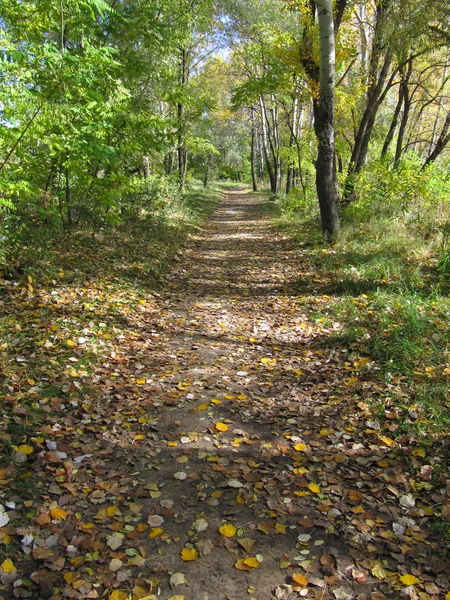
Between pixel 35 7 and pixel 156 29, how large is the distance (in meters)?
3.24

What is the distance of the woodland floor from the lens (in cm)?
245

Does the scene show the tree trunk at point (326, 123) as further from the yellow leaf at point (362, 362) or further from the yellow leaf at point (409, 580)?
the yellow leaf at point (409, 580)

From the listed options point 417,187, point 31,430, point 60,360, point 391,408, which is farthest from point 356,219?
point 31,430

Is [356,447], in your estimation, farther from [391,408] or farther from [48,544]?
[48,544]

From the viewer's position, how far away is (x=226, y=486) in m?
3.18

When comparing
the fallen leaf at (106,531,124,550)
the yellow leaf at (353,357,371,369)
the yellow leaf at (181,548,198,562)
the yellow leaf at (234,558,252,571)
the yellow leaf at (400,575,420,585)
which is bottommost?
the yellow leaf at (234,558,252,571)

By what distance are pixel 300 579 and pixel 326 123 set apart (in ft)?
30.0

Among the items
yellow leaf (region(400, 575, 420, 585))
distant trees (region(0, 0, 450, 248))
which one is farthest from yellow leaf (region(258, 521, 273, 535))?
distant trees (region(0, 0, 450, 248))

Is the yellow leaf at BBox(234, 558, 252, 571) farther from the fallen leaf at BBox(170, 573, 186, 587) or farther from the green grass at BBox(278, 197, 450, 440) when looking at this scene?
the green grass at BBox(278, 197, 450, 440)

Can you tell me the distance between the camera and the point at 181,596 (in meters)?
2.34

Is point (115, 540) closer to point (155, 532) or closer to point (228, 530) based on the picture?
point (155, 532)

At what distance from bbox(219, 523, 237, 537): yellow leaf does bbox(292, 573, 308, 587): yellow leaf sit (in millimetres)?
474

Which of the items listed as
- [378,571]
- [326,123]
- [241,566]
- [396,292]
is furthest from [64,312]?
[326,123]

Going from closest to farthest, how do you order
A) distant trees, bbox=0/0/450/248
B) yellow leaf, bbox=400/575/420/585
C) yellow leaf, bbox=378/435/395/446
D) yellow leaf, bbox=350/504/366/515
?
1. yellow leaf, bbox=400/575/420/585
2. yellow leaf, bbox=350/504/366/515
3. yellow leaf, bbox=378/435/395/446
4. distant trees, bbox=0/0/450/248
